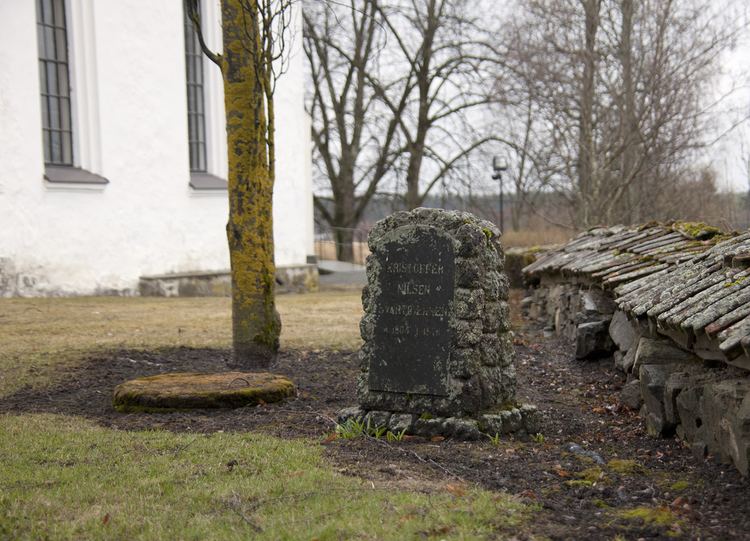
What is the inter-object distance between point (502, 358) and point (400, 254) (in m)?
1.07

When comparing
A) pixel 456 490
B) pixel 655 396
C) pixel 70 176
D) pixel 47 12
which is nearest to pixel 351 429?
pixel 456 490

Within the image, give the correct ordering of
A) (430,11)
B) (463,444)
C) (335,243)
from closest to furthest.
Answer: (463,444), (430,11), (335,243)

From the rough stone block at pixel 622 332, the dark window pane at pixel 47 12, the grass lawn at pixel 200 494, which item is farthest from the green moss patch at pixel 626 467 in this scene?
the dark window pane at pixel 47 12

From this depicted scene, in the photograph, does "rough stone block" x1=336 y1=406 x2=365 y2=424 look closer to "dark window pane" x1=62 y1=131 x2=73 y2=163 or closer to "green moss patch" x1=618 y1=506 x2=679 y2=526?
"green moss patch" x1=618 y1=506 x2=679 y2=526

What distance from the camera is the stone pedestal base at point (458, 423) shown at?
5605mm

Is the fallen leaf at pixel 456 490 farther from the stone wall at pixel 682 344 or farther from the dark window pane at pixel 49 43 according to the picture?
the dark window pane at pixel 49 43

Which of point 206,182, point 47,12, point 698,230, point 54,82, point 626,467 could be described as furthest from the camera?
point 206,182

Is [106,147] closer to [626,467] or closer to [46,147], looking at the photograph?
[46,147]

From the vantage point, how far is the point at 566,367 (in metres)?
8.97

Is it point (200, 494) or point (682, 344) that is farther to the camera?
point (682, 344)

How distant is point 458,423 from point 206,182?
13.7m

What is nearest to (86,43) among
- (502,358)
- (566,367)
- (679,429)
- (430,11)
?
(566,367)

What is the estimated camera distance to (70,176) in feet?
51.3

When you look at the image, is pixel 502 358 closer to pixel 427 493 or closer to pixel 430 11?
pixel 427 493
